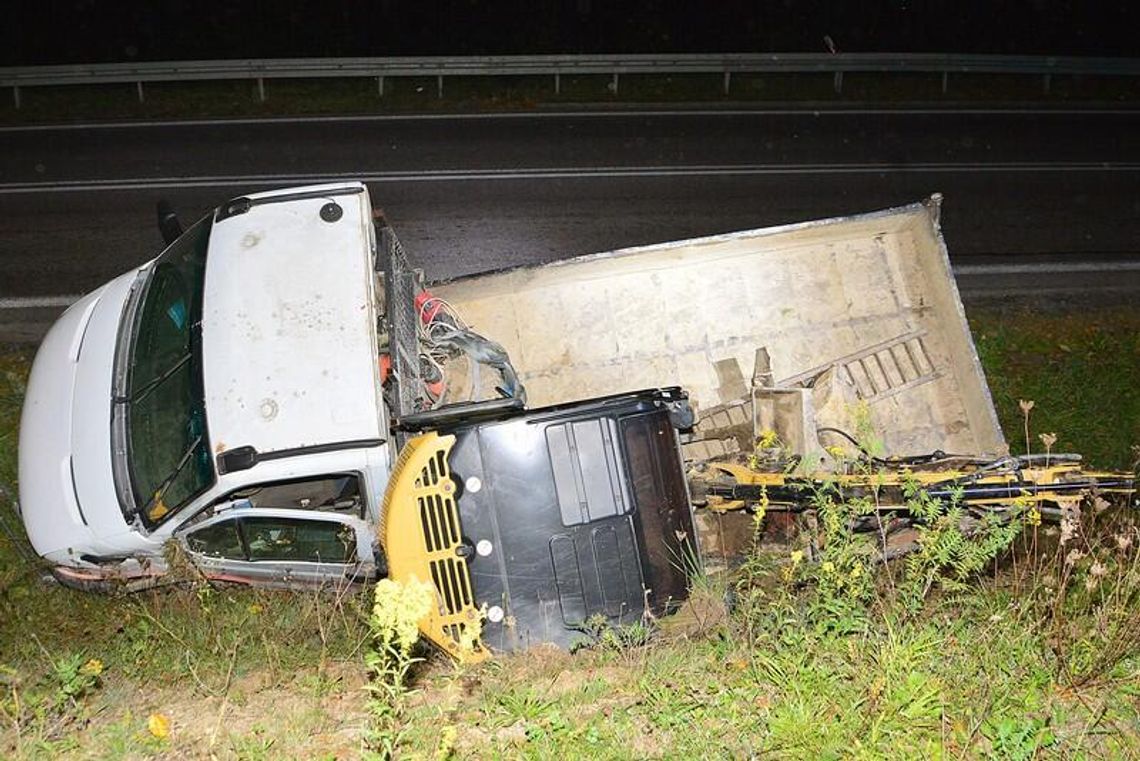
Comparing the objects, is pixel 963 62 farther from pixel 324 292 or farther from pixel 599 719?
pixel 599 719

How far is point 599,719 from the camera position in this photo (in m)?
4.63

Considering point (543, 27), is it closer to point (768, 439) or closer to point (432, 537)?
point (768, 439)

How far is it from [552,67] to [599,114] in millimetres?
1049

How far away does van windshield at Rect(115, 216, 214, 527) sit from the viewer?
5801 millimetres

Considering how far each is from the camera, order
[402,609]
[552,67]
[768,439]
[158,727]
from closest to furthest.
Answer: [402,609] < [158,727] < [768,439] < [552,67]

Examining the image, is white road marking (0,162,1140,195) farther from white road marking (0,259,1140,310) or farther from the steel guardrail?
the steel guardrail

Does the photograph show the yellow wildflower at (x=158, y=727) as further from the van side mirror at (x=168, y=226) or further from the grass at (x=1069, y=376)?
the grass at (x=1069, y=376)

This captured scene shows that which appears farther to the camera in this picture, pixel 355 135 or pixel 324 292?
pixel 355 135

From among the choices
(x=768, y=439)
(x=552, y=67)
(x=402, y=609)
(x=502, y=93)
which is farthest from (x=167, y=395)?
(x=552, y=67)

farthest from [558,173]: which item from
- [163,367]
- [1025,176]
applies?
[163,367]

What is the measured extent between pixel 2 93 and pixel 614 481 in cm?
1165

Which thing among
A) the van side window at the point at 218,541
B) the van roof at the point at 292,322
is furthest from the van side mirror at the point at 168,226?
the van side window at the point at 218,541

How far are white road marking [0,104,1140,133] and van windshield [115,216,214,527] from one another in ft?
21.2

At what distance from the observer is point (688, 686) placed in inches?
190
